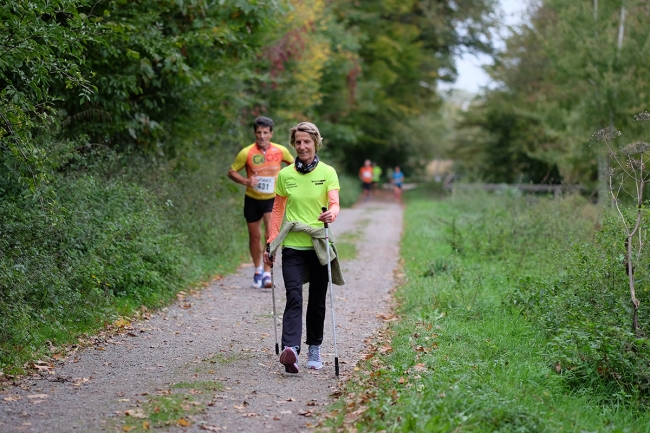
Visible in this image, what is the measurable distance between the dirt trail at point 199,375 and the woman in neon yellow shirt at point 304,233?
404 millimetres

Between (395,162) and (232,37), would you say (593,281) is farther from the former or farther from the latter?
(395,162)

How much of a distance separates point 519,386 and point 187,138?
28.9 feet

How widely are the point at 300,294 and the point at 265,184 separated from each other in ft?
13.8

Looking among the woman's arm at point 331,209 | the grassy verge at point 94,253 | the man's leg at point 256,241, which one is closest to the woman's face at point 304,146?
the woman's arm at point 331,209

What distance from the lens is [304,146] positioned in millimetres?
6707

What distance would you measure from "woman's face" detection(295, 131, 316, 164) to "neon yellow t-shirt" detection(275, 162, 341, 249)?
0.15 metres

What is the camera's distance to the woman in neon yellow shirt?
6.70 meters

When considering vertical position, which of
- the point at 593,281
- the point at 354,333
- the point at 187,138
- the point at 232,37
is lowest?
the point at 354,333

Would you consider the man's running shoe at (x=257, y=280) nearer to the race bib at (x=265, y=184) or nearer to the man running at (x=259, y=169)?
the man running at (x=259, y=169)

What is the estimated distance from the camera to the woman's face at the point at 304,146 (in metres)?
6.71

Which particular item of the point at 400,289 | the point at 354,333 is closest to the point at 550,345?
the point at 354,333

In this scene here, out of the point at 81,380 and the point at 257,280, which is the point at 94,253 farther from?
the point at 257,280

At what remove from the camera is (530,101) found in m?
35.6

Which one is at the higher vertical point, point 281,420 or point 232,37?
point 232,37
